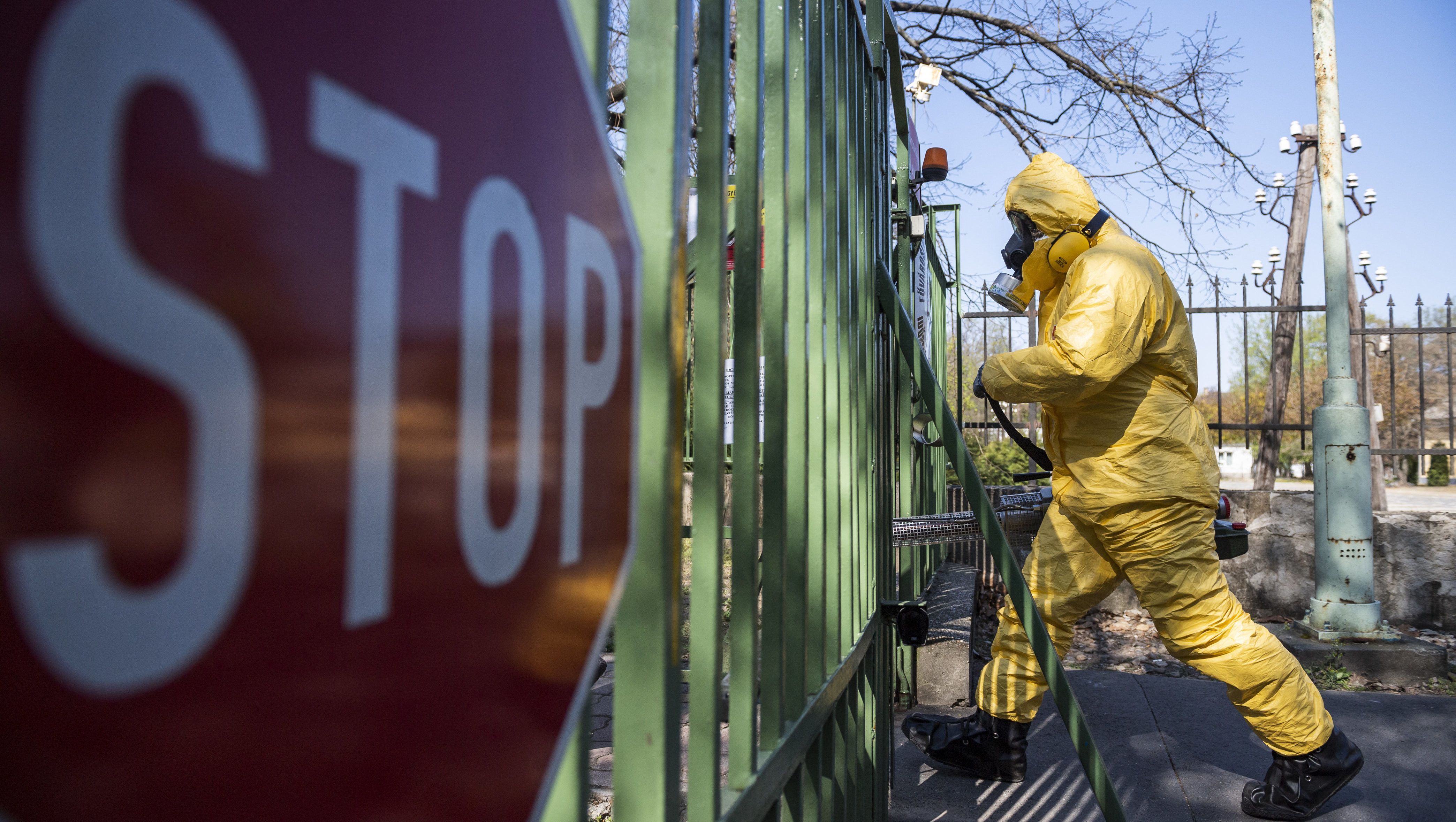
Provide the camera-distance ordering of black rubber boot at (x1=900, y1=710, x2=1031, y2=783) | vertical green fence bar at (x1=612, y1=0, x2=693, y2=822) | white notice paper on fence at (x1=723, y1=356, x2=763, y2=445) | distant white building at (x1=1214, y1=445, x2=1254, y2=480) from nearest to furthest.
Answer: vertical green fence bar at (x1=612, y1=0, x2=693, y2=822) < white notice paper on fence at (x1=723, y1=356, x2=763, y2=445) < black rubber boot at (x1=900, y1=710, x2=1031, y2=783) < distant white building at (x1=1214, y1=445, x2=1254, y2=480)

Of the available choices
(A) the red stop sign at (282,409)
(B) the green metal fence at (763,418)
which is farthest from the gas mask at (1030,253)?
(A) the red stop sign at (282,409)

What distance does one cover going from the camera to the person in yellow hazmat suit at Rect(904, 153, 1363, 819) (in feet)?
10.1

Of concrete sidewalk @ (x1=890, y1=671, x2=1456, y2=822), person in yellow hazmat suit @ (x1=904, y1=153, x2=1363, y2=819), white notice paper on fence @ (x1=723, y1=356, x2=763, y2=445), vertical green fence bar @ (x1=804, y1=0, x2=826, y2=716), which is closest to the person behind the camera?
white notice paper on fence @ (x1=723, y1=356, x2=763, y2=445)

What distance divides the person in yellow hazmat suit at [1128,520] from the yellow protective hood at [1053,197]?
0.4 inches

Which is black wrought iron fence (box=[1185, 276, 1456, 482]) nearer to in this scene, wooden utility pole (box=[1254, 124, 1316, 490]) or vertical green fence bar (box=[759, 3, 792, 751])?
wooden utility pole (box=[1254, 124, 1316, 490])

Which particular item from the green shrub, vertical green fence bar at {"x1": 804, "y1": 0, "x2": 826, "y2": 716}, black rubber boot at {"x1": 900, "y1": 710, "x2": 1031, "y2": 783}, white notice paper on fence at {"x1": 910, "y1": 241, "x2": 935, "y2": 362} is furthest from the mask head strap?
the green shrub

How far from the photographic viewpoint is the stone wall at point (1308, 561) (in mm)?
6094

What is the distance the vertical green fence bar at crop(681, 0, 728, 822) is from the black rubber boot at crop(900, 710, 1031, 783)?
2.58m

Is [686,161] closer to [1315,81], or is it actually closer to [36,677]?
[36,677]

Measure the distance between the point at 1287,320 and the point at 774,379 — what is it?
32.2 feet

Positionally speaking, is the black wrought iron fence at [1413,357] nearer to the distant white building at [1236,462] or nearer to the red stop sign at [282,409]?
the red stop sign at [282,409]

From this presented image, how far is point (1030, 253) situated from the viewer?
3645 mm

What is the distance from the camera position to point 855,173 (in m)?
2.22

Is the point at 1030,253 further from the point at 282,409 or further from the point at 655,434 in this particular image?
the point at 282,409
